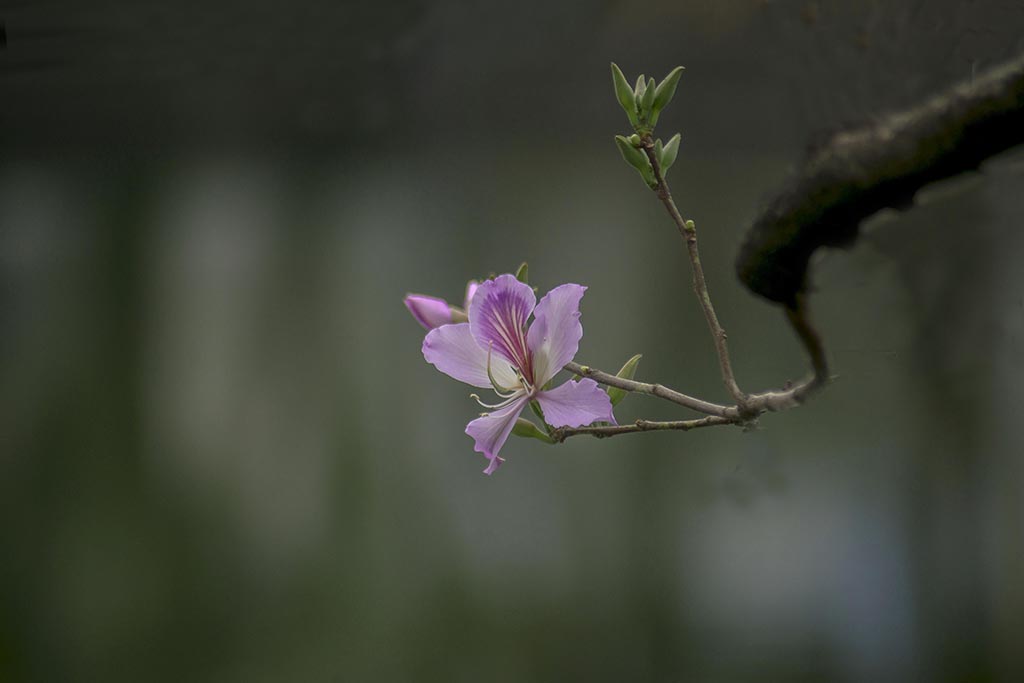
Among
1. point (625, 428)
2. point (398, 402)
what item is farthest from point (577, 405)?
point (398, 402)

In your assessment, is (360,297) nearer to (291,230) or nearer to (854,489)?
(291,230)

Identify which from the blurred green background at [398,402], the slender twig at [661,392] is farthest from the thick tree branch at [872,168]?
the blurred green background at [398,402]

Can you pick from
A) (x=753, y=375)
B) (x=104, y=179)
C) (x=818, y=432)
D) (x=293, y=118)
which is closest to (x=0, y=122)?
(x=104, y=179)

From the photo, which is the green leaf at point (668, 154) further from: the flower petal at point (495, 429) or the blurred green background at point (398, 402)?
the blurred green background at point (398, 402)

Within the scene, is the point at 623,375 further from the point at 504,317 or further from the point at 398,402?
the point at 398,402

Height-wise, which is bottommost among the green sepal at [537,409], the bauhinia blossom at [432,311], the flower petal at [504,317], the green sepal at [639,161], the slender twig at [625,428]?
the slender twig at [625,428]

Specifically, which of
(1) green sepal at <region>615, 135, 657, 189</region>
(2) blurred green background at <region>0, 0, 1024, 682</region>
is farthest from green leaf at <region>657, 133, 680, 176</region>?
(2) blurred green background at <region>0, 0, 1024, 682</region>
